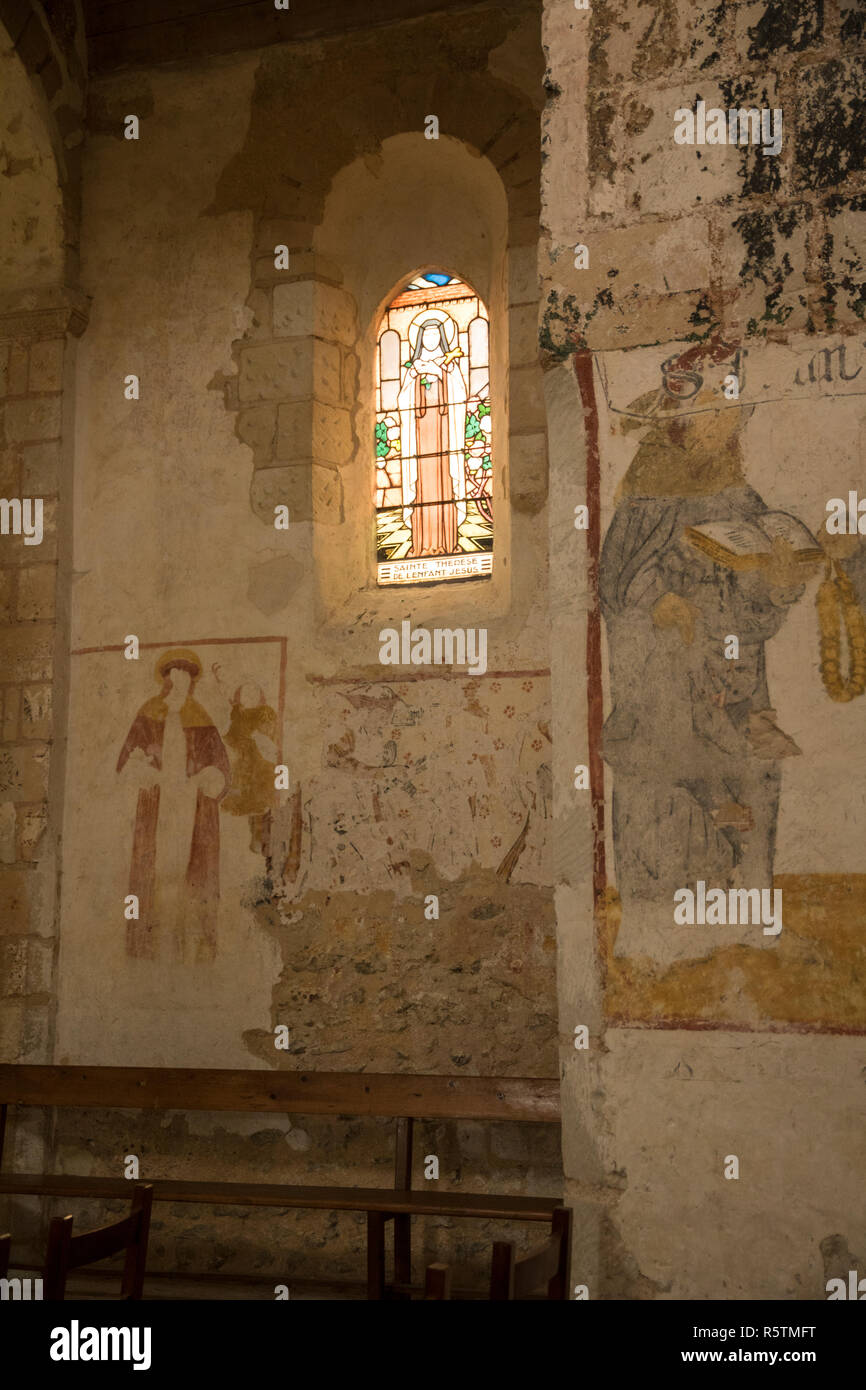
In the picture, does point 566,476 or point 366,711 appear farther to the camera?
point 366,711

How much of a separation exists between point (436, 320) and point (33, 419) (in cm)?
204

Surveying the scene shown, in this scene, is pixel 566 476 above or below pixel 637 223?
below

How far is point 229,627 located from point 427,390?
5.19 feet

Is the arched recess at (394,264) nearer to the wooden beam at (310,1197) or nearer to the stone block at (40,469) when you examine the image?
the stone block at (40,469)

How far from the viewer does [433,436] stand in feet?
22.3

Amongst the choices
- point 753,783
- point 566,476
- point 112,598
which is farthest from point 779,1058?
point 112,598

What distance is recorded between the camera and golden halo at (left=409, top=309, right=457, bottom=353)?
6824 millimetres

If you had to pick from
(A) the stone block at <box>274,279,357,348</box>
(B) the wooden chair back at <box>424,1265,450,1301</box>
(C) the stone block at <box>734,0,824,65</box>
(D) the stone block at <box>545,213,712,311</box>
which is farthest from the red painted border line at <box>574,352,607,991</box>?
(A) the stone block at <box>274,279,357,348</box>

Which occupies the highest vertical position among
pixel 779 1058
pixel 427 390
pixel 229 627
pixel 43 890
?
pixel 427 390

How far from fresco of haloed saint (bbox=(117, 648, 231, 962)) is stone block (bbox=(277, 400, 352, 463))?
1081 mm

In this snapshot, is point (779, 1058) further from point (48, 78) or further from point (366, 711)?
point (48, 78)

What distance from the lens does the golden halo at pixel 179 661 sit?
20.9 feet

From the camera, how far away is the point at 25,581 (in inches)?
259

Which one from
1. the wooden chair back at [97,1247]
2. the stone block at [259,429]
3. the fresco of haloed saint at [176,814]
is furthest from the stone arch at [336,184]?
the wooden chair back at [97,1247]
